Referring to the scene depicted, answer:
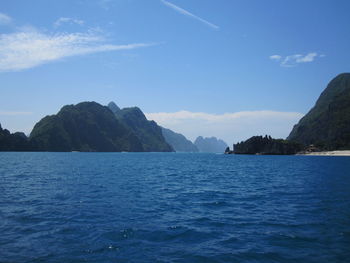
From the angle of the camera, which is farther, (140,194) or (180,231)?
(140,194)

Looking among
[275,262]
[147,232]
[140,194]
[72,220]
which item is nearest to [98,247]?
[147,232]

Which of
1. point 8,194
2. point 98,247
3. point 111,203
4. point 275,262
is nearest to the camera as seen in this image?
point 275,262

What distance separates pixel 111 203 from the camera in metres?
33.0

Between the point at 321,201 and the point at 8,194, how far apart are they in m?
39.0

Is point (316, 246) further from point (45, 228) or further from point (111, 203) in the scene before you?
point (111, 203)

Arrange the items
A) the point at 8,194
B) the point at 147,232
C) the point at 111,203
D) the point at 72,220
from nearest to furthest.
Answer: the point at 147,232 < the point at 72,220 < the point at 111,203 < the point at 8,194

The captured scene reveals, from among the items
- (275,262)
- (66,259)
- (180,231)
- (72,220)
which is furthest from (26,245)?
(275,262)

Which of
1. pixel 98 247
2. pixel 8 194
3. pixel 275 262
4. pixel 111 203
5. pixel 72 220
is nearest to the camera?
pixel 275 262

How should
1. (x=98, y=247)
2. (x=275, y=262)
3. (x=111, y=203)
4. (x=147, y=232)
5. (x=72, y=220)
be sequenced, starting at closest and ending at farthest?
(x=275, y=262) < (x=98, y=247) < (x=147, y=232) < (x=72, y=220) < (x=111, y=203)

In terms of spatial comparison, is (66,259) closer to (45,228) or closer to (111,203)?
(45,228)

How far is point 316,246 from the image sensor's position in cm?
1856

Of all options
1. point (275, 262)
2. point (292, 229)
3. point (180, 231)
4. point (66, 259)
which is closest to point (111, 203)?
point (180, 231)

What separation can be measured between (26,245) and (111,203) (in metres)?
14.8

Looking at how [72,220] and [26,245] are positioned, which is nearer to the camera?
[26,245]
